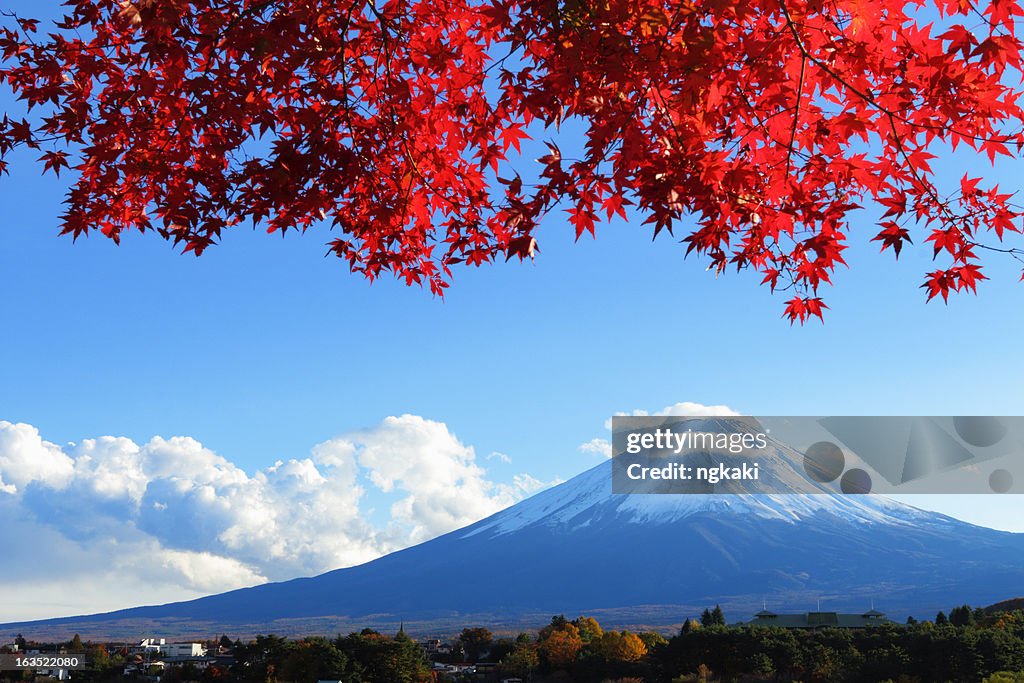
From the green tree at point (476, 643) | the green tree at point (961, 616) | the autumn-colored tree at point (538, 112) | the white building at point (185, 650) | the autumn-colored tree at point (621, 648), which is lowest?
the white building at point (185, 650)

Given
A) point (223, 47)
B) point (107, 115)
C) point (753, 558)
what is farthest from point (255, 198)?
point (753, 558)

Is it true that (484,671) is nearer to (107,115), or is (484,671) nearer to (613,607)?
(107,115)

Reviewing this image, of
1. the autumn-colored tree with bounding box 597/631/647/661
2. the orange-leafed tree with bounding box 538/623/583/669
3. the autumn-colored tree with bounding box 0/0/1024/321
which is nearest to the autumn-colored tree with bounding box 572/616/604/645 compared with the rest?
the orange-leafed tree with bounding box 538/623/583/669

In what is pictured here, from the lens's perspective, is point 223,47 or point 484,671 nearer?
point 223,47

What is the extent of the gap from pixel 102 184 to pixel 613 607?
18566 centimetres

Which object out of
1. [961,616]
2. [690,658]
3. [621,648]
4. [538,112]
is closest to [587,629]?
[621,648]

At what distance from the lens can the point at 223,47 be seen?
16.5 feet

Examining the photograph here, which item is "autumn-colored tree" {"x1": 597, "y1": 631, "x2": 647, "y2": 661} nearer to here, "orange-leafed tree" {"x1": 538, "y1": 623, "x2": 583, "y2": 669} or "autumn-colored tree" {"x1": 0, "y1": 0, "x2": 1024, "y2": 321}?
"orange-leafed tree" {"x1": 538, "y1": 623, "x2": 583, "y2": 669}

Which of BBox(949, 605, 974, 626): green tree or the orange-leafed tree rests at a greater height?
BBox(949, 605, 974, 626): green tree

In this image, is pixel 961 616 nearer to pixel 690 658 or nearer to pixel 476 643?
pixel 690 658

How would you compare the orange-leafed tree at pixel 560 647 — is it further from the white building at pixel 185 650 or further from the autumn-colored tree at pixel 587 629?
the white building at pixel 185 650

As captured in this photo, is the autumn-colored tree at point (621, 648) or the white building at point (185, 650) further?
the white building at point (185, 650)

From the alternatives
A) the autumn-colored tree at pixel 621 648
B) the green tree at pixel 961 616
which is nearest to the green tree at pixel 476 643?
the autumn-colored tree at pixel 621 648

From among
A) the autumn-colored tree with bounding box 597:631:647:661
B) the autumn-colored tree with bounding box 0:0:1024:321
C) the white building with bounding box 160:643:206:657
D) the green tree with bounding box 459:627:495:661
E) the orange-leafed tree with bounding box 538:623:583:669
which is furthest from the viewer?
the white building with bounding box 160:643:206:657
